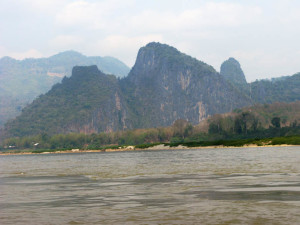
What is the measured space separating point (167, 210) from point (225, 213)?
3312 millimetres

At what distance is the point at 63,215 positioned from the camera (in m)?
22.9

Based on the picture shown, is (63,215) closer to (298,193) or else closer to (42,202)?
(42,202)

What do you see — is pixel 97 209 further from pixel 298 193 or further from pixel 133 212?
pixel 298 193

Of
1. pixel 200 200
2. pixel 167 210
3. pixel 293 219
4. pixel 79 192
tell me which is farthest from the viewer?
pixel 79 192

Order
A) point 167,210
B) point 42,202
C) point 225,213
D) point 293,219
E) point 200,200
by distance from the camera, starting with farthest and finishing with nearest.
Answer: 1. point 42,202
2. point 200,200
3. point 167,210
4. point 225,213
5. point 293,219

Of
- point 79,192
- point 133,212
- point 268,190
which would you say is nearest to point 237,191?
point 268,190

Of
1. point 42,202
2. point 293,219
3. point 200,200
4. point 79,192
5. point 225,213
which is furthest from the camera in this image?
point 79,192

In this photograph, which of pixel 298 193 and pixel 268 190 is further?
pixel 268 190

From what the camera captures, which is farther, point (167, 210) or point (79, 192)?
point (79, 192)

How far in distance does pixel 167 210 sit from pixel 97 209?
14.0 ft

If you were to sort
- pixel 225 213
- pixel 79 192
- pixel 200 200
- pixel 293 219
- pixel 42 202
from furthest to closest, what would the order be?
1. pixel 79 192
2. pixel 42 202
3. pixel 200 200
4. pixel 225 213
5. pixel 293 219

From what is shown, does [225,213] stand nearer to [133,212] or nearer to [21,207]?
[133,212]

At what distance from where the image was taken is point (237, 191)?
30.4 meters

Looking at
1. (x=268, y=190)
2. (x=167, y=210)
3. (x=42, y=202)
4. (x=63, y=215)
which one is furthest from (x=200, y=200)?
(x=42, y=202)
